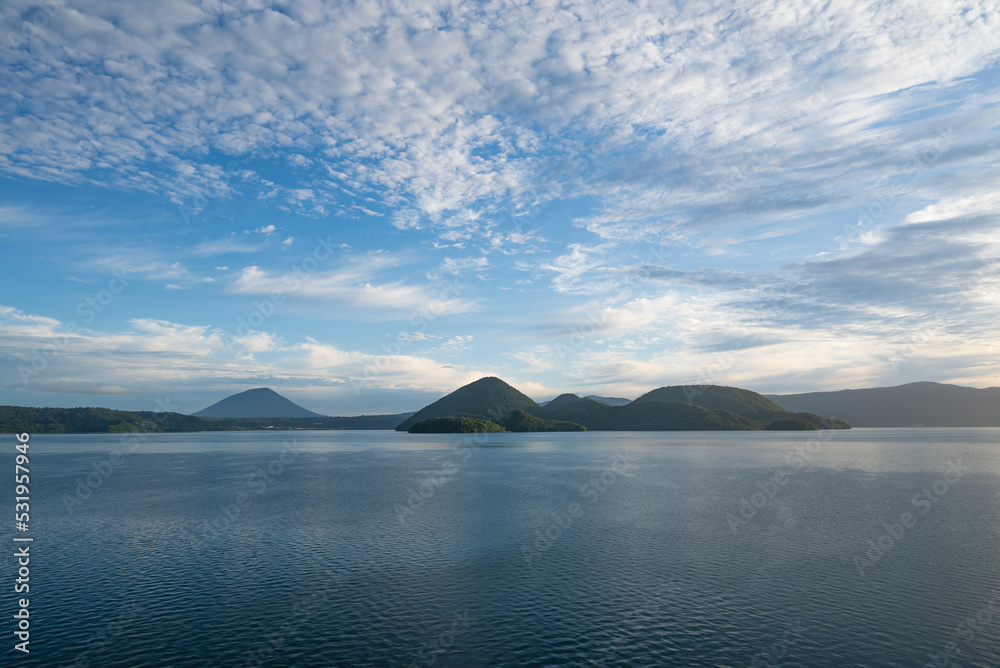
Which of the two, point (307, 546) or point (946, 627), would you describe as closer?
point (946, 627)

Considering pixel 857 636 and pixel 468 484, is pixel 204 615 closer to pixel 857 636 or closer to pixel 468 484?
pixel 857 636

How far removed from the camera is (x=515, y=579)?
4050 cm

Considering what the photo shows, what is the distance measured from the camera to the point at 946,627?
102 ft

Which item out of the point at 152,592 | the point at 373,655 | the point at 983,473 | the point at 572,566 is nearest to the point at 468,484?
the point at 572,566

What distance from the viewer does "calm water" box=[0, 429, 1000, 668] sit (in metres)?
28.7

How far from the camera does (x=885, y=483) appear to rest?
308ft

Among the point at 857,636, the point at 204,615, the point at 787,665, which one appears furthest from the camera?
the point at 204,615

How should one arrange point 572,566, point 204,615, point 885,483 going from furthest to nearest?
point 885,483
point 572,566
point 204,615

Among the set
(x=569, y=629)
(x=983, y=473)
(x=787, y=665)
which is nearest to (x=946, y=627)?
(x=787, y=665)

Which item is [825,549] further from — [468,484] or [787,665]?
[468,484]

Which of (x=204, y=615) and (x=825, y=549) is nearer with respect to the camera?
(x=204, y=615)

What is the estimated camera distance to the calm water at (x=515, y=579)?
28.7m

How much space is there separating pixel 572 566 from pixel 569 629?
504 inches

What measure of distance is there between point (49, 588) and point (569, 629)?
3582 centimetres
